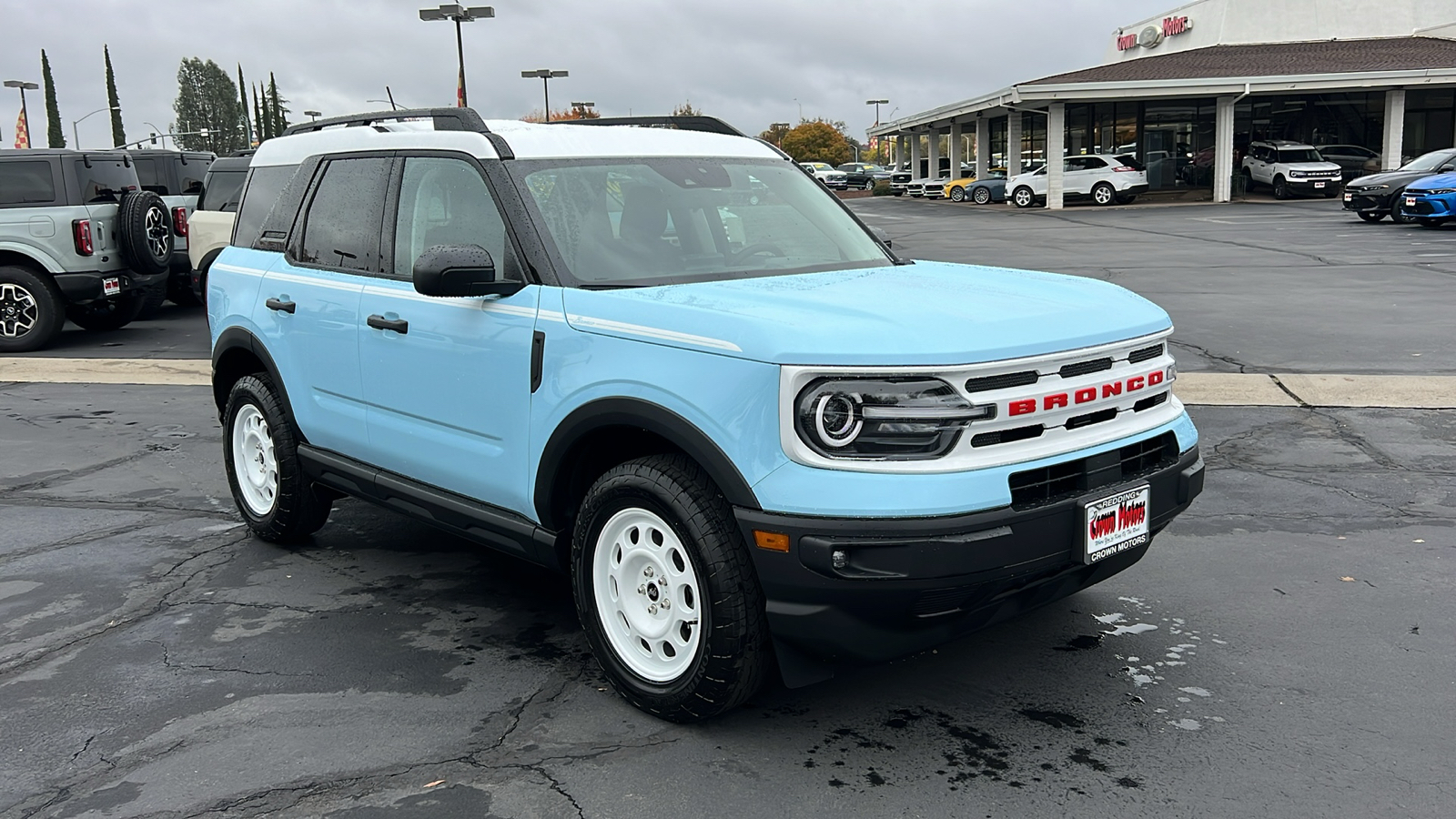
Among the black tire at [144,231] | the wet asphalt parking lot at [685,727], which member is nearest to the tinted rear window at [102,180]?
the black tire at [144,231]

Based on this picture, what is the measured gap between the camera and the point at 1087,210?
38.8 meters

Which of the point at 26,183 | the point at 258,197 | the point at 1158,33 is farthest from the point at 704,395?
the point at 1158,33

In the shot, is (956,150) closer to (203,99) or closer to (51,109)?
(51,109)

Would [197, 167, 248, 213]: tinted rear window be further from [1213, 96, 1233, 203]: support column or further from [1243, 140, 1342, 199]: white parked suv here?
[1243, 140, 1342, 199]: white parked suv

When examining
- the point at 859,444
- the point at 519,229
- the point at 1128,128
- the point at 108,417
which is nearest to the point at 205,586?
the point at 519,229

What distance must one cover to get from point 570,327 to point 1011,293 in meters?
1.45

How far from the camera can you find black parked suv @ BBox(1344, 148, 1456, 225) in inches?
1052

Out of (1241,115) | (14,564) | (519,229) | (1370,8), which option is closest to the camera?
(519,229)

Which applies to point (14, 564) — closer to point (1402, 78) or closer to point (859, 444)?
point (859, 444)

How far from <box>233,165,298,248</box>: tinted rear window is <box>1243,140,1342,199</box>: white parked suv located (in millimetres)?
40161

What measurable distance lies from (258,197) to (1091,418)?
4259mm

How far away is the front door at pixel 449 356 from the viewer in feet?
13.5

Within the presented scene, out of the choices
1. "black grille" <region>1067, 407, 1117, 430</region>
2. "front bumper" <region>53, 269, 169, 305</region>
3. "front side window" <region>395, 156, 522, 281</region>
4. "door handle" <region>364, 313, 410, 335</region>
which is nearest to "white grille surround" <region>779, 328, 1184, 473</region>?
"black grille" <region>1067, 407, 1117, 430</region>

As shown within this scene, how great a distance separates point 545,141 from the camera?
4426 millimetres
